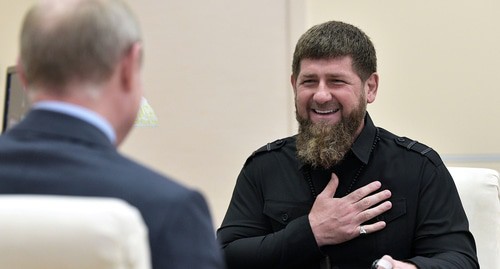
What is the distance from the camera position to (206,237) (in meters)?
0.93

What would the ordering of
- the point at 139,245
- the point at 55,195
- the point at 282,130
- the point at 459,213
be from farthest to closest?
1. the point at 282,130
2. the point at 459,213
3. the point at 55,195
4. the point at 139,245

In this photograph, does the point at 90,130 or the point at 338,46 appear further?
the point at 338,46

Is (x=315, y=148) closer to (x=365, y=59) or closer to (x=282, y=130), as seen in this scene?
(x=365, y=59)

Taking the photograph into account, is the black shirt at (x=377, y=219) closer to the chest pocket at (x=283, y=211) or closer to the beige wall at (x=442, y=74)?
the chest pocket at (x=283, y=211)

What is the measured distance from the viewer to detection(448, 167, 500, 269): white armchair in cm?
207

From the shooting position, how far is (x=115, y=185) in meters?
0.89

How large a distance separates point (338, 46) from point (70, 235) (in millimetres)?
1391

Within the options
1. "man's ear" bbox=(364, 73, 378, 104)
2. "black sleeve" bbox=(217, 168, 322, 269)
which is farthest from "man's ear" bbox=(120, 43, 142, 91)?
"man's ear" bbox=(364, 73, 378, 104)

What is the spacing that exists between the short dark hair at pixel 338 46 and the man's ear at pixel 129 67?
3.65 feet

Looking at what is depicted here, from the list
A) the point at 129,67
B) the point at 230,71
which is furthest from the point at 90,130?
the point at 230,71

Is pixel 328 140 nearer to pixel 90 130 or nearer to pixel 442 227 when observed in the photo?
pixel 442 227

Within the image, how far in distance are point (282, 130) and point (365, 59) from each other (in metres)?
1.91

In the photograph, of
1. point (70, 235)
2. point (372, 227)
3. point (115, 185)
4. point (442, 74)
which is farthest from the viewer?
point (442, 74)

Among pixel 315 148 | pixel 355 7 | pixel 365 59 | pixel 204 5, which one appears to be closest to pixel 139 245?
pixel 315 148
